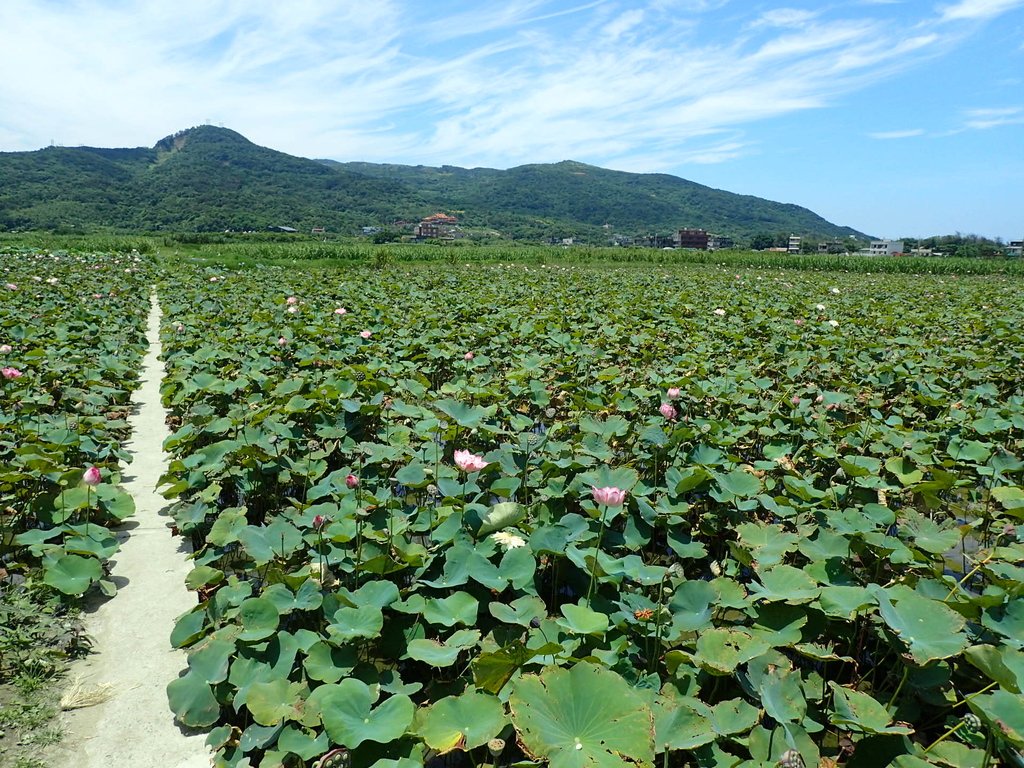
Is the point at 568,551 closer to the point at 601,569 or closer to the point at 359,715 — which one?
the point at 601,569

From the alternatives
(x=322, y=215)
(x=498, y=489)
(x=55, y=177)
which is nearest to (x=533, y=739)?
(x=498, y=489)

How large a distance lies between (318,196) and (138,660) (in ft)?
350

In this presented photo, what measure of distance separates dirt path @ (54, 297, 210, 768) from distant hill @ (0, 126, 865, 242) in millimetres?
56567

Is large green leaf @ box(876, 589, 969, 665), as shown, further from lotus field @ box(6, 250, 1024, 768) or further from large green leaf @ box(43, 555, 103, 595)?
large green leaf @ box(43, 555, 103, 595)

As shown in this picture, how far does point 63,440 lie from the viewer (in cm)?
291

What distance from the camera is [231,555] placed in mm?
2355

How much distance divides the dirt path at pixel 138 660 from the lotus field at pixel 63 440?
11 cm

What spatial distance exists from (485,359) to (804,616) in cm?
331

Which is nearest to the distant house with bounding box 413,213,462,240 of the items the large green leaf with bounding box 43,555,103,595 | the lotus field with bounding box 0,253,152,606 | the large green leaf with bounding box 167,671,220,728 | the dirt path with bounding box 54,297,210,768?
the lotus field with bounding box 0,253,152,606

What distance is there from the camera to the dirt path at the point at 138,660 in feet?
5.01

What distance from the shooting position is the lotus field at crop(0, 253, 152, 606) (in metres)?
2.24

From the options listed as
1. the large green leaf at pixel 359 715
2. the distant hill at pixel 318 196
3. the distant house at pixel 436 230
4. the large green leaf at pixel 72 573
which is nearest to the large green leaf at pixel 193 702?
the large green leaf at pixel 359 715

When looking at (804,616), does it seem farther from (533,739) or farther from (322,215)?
(322,215)

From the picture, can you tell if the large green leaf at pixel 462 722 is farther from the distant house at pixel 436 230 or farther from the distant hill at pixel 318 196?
the distant house at pixel 436 230
